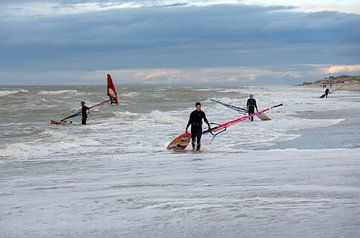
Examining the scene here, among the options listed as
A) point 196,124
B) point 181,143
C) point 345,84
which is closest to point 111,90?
point 181,143

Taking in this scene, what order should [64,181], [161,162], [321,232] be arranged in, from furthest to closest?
[161,162]
[64,181]
[321,232]

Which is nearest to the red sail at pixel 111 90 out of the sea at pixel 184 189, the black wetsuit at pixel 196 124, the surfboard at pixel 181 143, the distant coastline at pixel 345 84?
the sea at pixel 184 189

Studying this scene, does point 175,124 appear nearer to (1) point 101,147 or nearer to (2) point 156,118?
(2) point 156,118

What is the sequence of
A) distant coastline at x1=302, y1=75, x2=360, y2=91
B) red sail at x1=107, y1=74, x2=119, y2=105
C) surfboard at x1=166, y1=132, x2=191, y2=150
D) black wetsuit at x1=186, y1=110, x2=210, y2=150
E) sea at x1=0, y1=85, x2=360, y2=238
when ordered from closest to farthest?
sea at x1=0, y1=85, x2=360, y2=238 → black wetsuit at x1=186, y1=110, x2=210, y2=150 → surfboard at x1=166, y1=132, x2=191, y2=150 → red sail at x1=107, y1=74, x2=119, y2=105 → distant coastline at x1=302, y1=75, x2=360, y2=91

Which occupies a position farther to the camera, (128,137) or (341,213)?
(128,137)

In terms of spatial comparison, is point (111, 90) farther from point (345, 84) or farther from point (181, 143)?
point (345, 84)

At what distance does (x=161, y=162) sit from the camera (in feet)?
35.3

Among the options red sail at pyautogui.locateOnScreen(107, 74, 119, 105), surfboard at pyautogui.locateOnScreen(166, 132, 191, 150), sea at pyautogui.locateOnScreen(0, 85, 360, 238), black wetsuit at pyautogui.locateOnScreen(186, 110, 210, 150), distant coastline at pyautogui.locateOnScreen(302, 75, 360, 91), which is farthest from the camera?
distant coastline at pyautogui.locateOnScreen(302, 75, 360, 91)

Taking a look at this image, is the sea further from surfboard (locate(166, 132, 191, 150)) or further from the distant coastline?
the distant coastline

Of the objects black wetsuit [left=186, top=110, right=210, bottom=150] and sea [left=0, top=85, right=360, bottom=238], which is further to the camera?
black wetsuit [left=186, top=110, right=210, bottom=150]

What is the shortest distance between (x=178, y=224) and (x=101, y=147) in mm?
8587

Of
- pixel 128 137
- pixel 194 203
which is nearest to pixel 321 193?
pixel 194 203

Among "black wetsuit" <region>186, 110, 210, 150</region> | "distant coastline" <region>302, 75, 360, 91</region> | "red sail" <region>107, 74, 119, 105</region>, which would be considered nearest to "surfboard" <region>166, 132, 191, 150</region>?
"black wetsuit" <region>186, 110, 210, 150</region>

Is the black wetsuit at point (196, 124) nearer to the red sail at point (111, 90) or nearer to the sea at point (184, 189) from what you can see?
the sea at point (184, 189)
